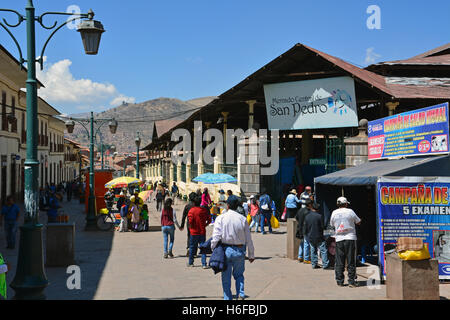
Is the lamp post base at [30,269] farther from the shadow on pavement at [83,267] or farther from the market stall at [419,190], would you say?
the market stall at [419,190]

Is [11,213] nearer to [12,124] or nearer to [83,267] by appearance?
[83,267]

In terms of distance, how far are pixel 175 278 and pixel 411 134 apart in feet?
19.5

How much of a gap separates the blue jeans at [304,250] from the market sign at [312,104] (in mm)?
8896

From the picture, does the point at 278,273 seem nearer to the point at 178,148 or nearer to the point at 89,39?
the point at 89,39

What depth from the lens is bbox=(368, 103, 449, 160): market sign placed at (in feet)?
32.0

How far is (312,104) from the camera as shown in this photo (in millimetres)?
20438

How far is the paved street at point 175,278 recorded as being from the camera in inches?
336

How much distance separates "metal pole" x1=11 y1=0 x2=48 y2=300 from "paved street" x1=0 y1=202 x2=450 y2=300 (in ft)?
4.20

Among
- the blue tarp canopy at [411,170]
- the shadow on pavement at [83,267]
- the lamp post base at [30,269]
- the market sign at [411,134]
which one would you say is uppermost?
the market sign at [411,134]

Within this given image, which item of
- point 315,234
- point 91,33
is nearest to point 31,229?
point 91,33

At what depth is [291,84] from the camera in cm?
2108

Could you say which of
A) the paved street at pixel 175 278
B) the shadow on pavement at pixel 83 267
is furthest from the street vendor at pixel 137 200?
the paved street at pixel 175 278

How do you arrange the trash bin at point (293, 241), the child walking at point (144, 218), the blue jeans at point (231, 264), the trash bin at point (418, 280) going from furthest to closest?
the child walking at point (144, 218), the trash bin at point (293, 241), the trash bin at point (418, 280), the blue jeans at point (231, 264)
